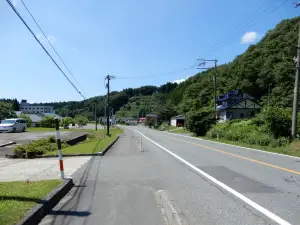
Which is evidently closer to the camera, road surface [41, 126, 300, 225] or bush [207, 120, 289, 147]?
road surface [41, 126, 300, 225]

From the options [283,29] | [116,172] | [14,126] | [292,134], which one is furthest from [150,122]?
[116,172]

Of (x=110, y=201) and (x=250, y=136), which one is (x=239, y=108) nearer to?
(x=250, y=136)

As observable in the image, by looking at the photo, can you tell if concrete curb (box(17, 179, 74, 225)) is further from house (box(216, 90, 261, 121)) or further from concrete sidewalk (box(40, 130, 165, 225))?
house (box(216, 90, 261, 121))

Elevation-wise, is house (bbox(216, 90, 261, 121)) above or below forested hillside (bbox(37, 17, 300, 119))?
below

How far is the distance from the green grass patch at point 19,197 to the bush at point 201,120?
35899 mm

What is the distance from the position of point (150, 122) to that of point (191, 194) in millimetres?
117967

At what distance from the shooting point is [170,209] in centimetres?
620

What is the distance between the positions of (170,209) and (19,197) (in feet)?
9.92

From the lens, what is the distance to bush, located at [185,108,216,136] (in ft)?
141

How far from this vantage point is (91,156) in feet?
55.8

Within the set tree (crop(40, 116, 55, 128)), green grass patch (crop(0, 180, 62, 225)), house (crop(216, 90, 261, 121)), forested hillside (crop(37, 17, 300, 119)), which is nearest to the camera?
green grass patch (crop(0, 180, 62, 225))

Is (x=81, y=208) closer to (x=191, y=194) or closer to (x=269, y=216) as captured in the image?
(x=191, y=194)

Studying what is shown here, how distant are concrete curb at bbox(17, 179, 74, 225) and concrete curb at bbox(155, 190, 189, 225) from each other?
216cm

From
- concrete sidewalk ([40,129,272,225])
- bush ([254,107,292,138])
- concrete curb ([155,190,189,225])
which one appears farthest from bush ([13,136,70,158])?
bush ([254,107,292,138])
